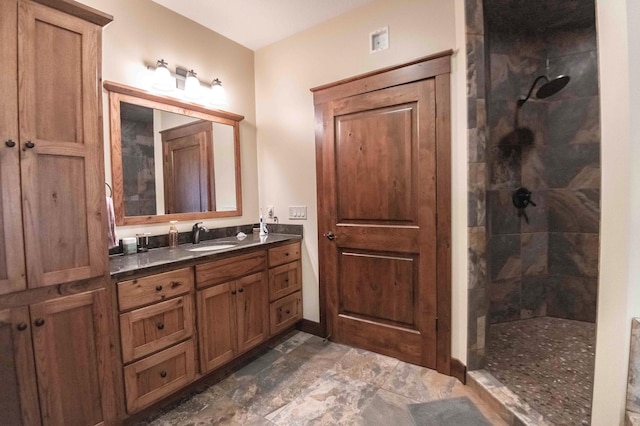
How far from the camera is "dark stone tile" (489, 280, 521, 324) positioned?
8.68 feet

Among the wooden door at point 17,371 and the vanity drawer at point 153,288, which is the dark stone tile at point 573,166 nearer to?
the vanity drawer at point 153,288

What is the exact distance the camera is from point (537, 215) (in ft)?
8.78

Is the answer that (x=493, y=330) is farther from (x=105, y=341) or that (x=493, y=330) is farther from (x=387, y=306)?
(x=105, y=341)

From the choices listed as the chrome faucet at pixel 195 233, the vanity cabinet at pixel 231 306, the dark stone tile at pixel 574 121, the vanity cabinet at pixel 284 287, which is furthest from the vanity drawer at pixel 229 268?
the dark stone tile at pixel 574 121

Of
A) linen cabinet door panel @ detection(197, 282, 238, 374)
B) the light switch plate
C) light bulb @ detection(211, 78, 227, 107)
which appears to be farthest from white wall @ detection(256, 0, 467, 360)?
linen cabinet door panel @ detection(197, 282, 238, 374)

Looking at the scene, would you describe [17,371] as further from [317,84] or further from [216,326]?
[317,84]

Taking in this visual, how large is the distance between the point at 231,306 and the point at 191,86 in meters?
1.75

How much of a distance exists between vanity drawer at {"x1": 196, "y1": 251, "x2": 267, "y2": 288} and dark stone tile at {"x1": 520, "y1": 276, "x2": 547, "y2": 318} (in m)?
2.47

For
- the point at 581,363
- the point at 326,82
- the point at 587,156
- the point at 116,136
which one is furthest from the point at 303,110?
the point at 581,363

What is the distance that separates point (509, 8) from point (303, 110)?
182 cm

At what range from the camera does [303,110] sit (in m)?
2.53

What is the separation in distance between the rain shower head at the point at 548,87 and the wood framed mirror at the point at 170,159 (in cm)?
259

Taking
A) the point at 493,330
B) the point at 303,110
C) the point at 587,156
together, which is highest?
the point at 303,110

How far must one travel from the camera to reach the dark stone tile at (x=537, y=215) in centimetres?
266
